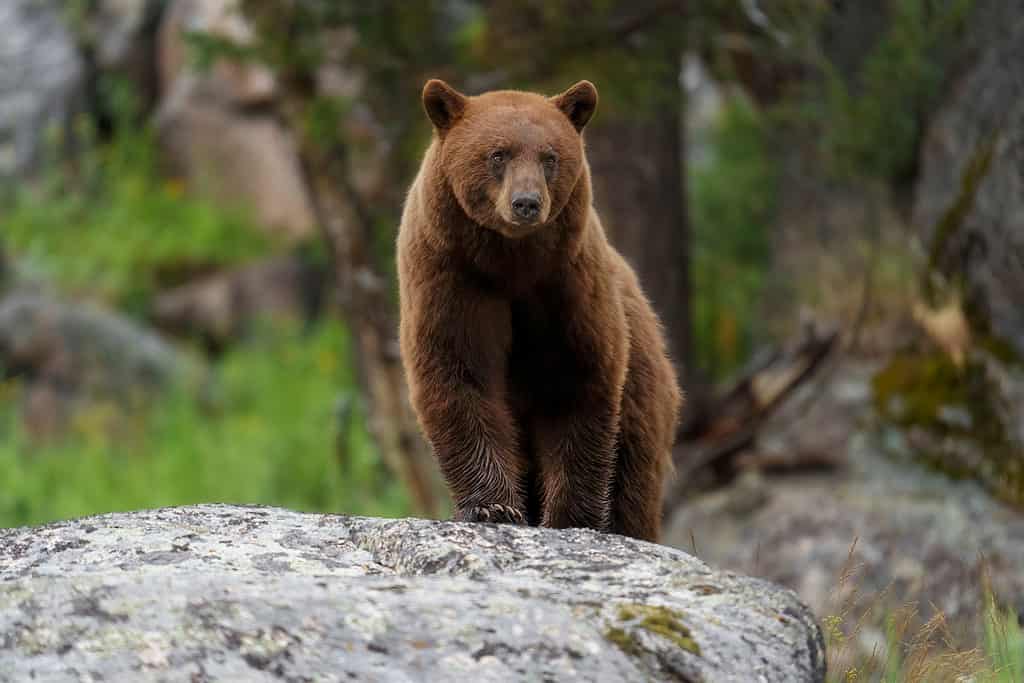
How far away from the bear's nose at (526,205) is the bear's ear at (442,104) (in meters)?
0.59

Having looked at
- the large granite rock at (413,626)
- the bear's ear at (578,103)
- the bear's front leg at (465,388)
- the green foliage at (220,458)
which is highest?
the bear's ear at (578,103)

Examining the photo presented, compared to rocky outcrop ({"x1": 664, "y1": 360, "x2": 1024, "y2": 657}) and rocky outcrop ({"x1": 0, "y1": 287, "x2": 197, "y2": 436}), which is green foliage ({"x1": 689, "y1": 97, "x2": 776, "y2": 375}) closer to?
rocky outcrop ({"x1": 664, "y1": 360, "x2": 1024, "y2": 657})

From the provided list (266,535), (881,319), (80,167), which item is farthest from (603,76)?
(80,167)

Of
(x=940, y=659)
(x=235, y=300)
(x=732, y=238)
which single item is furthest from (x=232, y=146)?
(x=940, y=659)

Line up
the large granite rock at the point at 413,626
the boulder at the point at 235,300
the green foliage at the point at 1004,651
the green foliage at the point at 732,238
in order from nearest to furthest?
the large granite rock at the point at 413,626, the green foliage at the point at 1004,651, the green foliage at the point at 732,238, the boulder at the point at 235,300

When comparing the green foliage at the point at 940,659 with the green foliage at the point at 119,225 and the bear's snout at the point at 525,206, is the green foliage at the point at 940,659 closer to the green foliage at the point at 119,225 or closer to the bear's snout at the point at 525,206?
the bear's snout at the point at 525,206

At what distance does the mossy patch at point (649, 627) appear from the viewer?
117 inches

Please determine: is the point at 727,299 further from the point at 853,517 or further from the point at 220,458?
the point at 220,458

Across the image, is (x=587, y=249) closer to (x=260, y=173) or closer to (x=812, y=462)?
(x=812, y=462)

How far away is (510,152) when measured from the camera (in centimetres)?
433

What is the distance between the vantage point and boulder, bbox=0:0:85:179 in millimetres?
15211

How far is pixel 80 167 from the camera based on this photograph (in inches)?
607

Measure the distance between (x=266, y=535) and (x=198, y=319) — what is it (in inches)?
432

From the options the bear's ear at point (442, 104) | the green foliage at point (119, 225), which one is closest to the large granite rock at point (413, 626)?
the bear's ear at point (442, 104)
